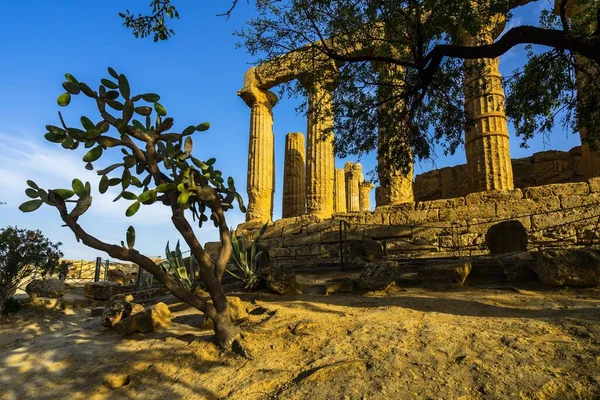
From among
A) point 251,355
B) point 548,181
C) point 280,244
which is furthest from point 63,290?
point 548,181

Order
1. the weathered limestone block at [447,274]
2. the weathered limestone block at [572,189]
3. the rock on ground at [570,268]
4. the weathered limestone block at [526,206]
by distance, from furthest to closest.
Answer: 1. the weathered limestone block at [526,206]
2. the weathered limestone block at [572,189]
3. the weathered limestone block at [447,274]
4. the rock on ground at [570,268]

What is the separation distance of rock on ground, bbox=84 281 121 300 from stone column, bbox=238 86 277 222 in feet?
24.1

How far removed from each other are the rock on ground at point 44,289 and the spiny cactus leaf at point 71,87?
8.41m

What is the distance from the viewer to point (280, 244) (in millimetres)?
14391

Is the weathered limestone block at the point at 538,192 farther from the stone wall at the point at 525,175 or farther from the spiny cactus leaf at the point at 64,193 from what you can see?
the spiny cactus leaf at the point at 64,193

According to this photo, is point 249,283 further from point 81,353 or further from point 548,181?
point 548,181

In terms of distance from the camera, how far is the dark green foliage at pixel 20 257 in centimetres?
988

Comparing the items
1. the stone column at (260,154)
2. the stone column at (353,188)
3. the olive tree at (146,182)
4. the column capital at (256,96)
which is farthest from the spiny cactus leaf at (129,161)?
the stone column at (353,188)

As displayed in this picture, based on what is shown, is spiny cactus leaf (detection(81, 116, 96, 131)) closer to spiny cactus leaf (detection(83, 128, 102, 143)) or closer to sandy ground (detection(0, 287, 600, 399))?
spiny cactus leaf (detection(83, 128, 102, 143))

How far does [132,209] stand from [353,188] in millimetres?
23941

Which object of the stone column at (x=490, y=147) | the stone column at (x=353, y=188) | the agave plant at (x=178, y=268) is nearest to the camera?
the agave plant at (x=178, y=268)

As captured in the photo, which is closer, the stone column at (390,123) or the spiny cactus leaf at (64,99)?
the spiny cactus leaf at (64,99)

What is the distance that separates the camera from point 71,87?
4441 mm

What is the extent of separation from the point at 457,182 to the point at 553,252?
11707mm
